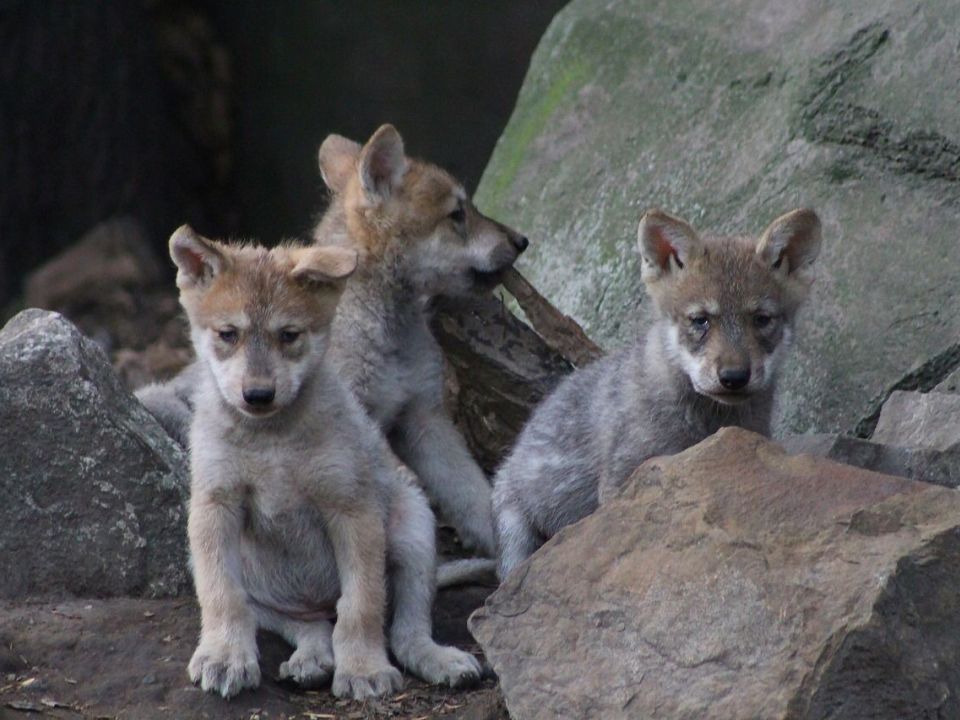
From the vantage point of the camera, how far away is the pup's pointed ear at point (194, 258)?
20.9 feet

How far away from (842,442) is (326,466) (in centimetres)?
207

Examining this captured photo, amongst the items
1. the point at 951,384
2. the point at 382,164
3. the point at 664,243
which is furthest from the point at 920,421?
the point at 382,164

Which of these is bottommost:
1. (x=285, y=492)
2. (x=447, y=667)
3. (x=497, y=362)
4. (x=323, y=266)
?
(x=447, y=667)

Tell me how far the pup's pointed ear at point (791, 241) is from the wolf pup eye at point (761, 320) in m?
0.25

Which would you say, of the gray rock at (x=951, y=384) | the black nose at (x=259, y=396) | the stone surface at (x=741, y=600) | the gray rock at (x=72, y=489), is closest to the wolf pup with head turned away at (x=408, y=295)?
the gray rock at (x=72, y=489)

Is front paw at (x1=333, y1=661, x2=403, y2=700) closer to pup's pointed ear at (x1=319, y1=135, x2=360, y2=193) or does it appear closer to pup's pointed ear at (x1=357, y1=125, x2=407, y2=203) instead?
pup's pointed ear at (x1=357, y1=125, x2=407, y2=203)

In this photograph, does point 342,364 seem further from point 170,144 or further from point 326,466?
point 170,144

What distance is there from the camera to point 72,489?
6.79 meters

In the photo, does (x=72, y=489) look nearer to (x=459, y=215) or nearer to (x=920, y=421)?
(x=459, y=215)

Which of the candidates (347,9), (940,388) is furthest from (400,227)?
(347,9)

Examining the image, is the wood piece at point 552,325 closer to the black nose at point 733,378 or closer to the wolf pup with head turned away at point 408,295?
the wolf pup with head turned away at point 408,295

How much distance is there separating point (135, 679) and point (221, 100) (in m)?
9.14

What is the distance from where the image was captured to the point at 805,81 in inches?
334

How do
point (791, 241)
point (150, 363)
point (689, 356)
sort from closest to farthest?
point (689, 356) → point (791, 241) → point (150, 363)
